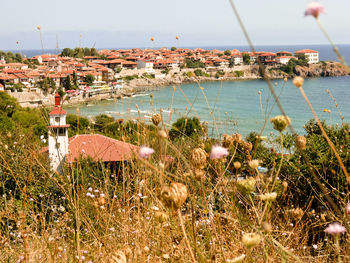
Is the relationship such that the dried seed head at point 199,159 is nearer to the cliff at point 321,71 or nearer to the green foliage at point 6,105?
the green foliage at point 6,105

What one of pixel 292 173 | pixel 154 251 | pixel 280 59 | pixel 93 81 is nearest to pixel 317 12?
pixel 154 251

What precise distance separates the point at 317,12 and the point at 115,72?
43603mm

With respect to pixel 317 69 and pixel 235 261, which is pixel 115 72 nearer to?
pixel 317 69

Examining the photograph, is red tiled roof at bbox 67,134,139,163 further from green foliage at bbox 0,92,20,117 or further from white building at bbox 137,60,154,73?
white building at bbox 137,60,154,73

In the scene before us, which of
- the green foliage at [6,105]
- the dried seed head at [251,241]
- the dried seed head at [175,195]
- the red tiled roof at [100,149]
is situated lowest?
the green foliage at [6,105]

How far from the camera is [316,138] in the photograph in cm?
328

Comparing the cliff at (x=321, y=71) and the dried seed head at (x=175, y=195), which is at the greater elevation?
the dried seed head at (x=175, y=195)

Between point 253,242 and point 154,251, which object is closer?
point 253,242

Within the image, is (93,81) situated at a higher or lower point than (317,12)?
lower

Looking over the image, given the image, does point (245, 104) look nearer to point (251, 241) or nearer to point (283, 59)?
point (283, 59)

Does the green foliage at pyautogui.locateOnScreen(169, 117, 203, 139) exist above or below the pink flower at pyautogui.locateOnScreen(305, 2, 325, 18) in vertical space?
below

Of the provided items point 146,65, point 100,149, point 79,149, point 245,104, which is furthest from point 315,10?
point 146,65

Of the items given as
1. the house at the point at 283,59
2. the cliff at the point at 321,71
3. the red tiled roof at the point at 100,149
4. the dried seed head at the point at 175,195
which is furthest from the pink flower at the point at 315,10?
the house at the point at 283,59

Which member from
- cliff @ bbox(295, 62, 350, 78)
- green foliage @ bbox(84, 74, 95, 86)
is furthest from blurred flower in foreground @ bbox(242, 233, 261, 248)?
cliff @ bbox(295, 62, 350, 78)
